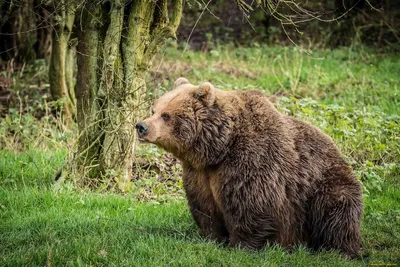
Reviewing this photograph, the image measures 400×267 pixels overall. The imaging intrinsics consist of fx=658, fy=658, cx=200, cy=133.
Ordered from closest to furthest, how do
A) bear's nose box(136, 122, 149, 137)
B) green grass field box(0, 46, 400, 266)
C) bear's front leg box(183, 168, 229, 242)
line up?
green grass field box(0, 46, 400, 266)
bear's nose box(136, 122, 149, 137)
bear's front leg box(183, 168, 229, 242)

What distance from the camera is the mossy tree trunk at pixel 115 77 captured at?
27.5 ft

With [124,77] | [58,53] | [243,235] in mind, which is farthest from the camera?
[58,53]

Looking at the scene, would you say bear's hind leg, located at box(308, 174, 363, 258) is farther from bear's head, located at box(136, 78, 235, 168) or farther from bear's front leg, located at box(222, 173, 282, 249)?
bear's head, located at box(136, 78, 235, 168)

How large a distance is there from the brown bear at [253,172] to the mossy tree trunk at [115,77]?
6.15 feet

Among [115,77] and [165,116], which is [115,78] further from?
[165,116]

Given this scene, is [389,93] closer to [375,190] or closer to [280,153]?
[375,190]

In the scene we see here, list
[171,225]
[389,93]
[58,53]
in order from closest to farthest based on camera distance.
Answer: [171,225], [58,53], [389,93]

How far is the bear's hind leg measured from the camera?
663 cm

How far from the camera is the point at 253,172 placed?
6379 mm

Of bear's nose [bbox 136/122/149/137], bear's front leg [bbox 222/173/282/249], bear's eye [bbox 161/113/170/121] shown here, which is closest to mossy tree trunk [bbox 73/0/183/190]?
bear's eye [bbox 161/113/170/121]

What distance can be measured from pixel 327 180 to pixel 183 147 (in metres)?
1.54

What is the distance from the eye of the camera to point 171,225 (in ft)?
23.9

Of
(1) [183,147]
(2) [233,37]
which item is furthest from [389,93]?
(1) [183,147]

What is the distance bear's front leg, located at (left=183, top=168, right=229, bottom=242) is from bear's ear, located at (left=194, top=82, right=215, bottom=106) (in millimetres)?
734
